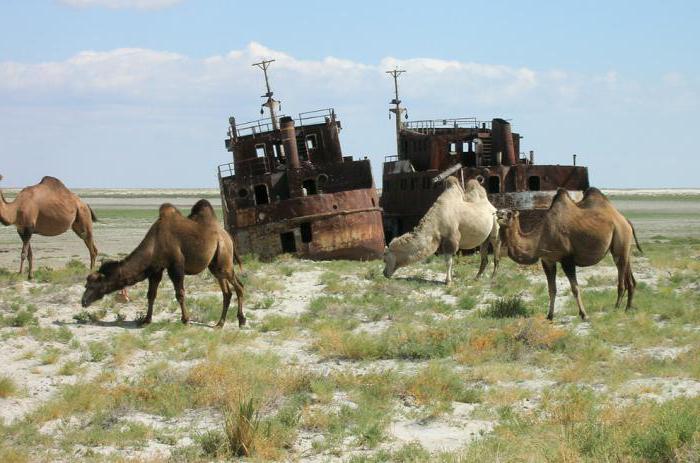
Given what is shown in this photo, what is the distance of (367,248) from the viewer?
2847 cm

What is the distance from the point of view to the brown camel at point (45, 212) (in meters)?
21.4

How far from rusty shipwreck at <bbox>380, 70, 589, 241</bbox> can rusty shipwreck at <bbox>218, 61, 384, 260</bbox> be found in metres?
2.91

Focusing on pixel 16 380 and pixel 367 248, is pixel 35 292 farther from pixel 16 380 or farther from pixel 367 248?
pixel 367 248

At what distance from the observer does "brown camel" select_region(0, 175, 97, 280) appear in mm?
21438

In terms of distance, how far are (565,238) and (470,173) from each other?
15446 millimetres

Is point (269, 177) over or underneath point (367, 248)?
over

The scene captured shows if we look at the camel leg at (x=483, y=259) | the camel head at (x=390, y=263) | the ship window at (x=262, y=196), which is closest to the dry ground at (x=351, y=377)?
the camel head at (x=390, y=263)

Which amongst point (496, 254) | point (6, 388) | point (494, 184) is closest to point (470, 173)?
point (494, 184)

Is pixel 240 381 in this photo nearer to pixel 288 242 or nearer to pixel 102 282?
pixel 102 282

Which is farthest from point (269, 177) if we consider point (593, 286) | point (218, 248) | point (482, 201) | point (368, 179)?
point (218, 248)

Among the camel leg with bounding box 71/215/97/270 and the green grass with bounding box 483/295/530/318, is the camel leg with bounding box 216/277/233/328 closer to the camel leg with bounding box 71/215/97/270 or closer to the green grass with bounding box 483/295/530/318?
the green grass with bounding box 483/295/530/318

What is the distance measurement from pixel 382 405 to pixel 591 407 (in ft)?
7.39

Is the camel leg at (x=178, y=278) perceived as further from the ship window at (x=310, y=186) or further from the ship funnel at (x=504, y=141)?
the ship funnel at (x=504, y=141)

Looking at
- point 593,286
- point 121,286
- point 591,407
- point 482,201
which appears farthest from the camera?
point 482,201
